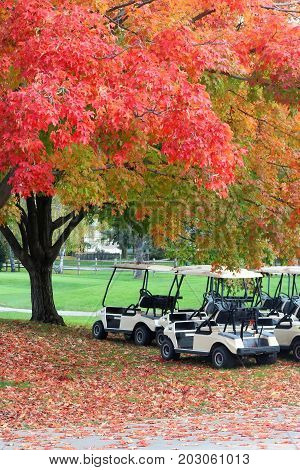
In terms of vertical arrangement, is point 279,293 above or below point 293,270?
below

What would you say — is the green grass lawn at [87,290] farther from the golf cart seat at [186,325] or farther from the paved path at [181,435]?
the paved path at [181,435]

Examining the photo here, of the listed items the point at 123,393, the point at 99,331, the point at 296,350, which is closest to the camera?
the point at 123,393

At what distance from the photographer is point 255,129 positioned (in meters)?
16.5

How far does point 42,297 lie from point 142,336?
4899 millimetres

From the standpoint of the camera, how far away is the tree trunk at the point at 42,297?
79.0 feet

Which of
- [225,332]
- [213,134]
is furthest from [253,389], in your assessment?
[213,134]

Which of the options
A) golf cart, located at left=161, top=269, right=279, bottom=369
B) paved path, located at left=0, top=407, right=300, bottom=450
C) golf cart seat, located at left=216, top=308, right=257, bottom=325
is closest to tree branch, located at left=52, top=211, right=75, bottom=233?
golf cart, located at left=161, top=269, right=279, bottom=369

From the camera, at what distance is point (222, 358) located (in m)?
16.2

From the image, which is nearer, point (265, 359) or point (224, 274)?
point (265, 359)

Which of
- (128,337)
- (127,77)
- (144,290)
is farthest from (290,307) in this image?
(127,77)

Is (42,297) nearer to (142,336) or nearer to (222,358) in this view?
(142,336)

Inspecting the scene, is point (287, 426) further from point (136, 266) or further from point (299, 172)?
point (136, 266)

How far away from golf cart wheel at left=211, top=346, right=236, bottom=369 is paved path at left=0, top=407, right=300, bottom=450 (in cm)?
580

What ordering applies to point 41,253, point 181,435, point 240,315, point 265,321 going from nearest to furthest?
point 181,435 < point 240,315 < point 265,321 < point 41,253
